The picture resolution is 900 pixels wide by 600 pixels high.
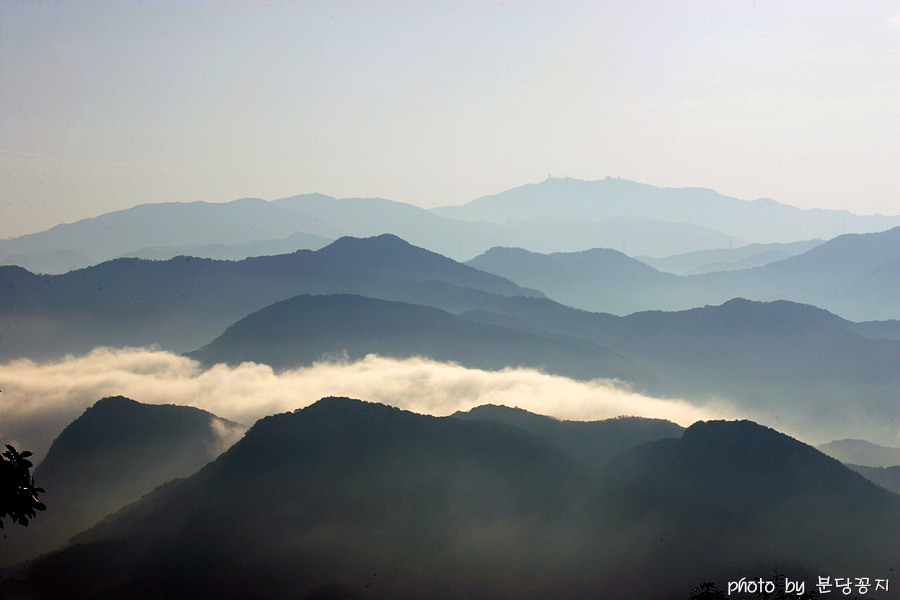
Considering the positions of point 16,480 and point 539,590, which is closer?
point 16,480

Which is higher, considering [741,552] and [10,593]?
[741,552]

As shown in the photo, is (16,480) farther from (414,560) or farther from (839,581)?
(839,581)

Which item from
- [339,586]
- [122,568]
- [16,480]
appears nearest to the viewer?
[16,480]

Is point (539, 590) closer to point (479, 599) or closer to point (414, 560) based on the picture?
point (479, 599)

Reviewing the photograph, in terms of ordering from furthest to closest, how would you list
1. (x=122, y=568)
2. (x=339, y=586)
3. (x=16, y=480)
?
(x=122, y=568) < (x=339, y=586) < (x=16, y=480)

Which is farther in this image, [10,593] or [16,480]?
[10,593]

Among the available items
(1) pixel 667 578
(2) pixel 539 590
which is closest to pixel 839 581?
(1) pixel 667 578

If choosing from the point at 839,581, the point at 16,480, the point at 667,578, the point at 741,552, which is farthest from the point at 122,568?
the point at 16,480

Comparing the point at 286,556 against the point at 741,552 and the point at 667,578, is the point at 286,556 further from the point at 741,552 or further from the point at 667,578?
the point at 741,552

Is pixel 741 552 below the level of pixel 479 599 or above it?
above
